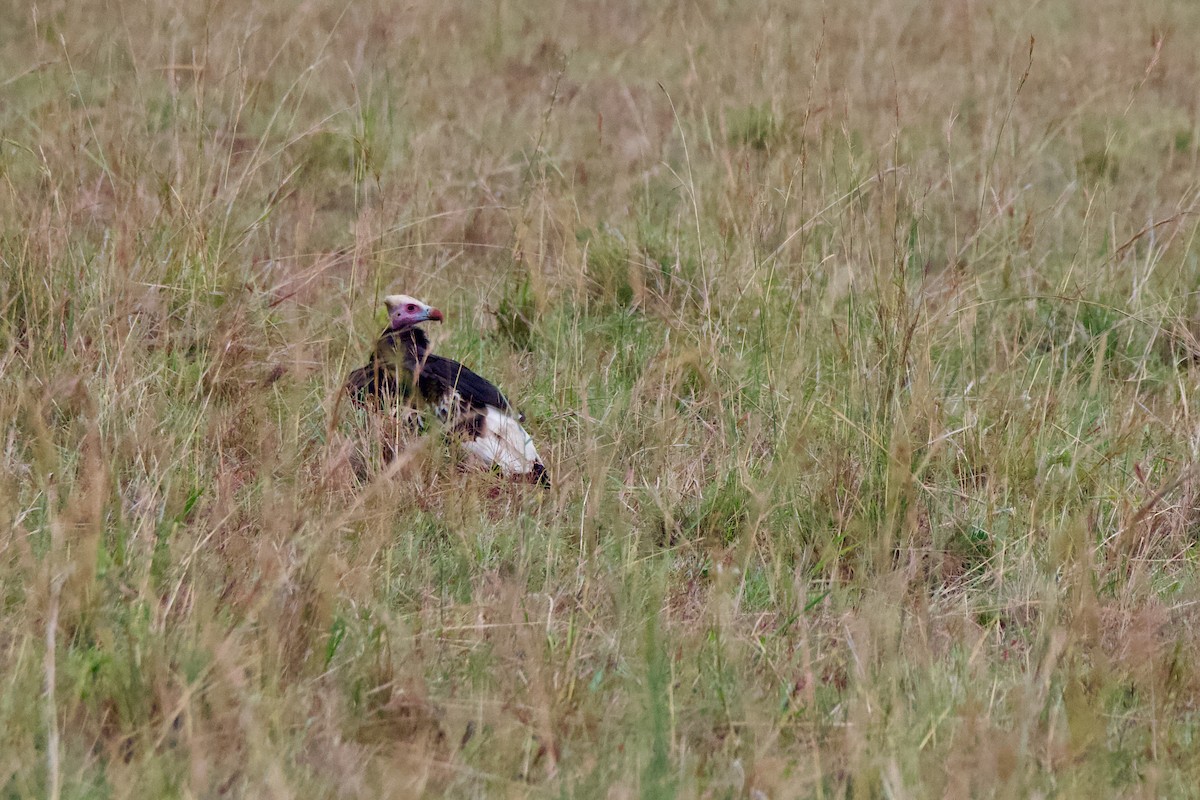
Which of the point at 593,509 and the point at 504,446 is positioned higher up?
the point at 593,509

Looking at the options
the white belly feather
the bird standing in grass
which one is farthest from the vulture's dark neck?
the white belly feather

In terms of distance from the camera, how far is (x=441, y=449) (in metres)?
2.62

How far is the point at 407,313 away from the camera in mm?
3207

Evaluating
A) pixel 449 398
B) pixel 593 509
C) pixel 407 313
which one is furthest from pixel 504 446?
A: pixel 407 313

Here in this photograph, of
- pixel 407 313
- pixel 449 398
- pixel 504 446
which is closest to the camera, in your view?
pixel 504 446

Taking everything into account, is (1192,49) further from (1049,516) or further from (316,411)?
(316,411)

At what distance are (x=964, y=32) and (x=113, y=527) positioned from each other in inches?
197

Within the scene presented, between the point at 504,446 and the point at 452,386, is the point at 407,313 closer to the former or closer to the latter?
the point at 452,386

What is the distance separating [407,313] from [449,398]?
1.64 feet

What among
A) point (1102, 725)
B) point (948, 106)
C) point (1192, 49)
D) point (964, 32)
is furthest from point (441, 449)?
point (1192, 49)

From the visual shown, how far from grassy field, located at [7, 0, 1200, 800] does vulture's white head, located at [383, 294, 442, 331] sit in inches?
3.8

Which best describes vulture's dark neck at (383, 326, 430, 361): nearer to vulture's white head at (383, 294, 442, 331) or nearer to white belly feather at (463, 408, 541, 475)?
vulture's white head at (383, 294, 442, 331)

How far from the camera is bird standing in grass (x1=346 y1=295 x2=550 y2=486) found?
2.65 meters

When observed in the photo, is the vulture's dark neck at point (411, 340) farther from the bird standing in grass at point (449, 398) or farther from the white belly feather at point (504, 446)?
the white belly feather at point (504, 446)
